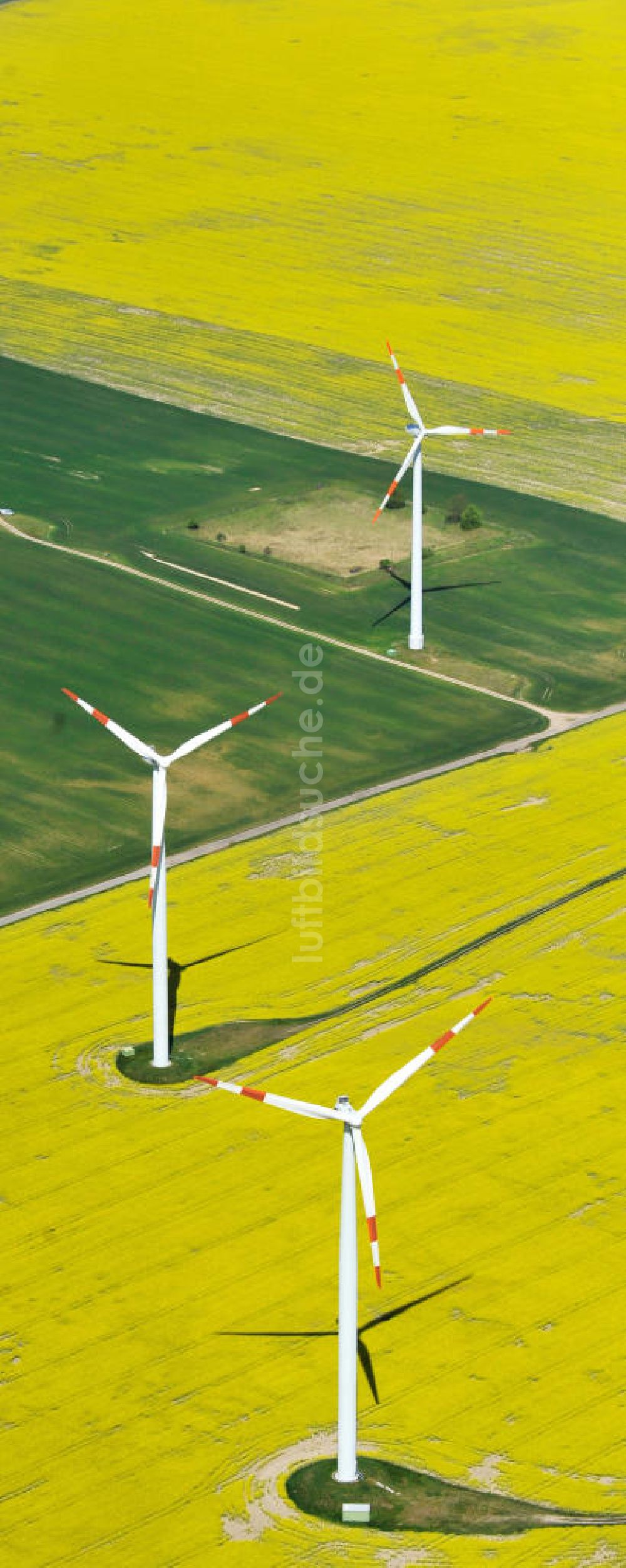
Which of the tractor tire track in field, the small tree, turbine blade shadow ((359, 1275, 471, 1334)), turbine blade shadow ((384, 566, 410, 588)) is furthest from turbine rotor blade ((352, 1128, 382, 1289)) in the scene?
the small tree

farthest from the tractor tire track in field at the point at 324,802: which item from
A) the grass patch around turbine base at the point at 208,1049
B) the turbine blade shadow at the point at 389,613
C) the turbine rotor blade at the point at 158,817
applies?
the turbine rotor blade at the point at 158,817

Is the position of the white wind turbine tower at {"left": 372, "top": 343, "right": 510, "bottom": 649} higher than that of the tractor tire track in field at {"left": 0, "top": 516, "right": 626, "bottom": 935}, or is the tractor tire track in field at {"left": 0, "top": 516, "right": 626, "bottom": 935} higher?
the white wind turbine tower at {"left": 372, "top": 343, "right": 510, "bottom": 649}

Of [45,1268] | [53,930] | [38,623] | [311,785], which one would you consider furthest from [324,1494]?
[38,623]

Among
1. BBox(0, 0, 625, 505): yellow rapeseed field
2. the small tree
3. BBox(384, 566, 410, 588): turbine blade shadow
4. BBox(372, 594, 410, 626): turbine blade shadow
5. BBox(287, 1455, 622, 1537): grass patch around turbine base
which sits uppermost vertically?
BBox(0, 0, 625, 505): yellow rapeseed field

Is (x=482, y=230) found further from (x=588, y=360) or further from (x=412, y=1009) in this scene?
(x=412, y=1009)

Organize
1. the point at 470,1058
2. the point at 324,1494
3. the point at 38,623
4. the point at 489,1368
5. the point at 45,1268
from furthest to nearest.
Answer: the point at 38,623 < the point at 470,1058 < the point at 45,1268 < the point at 489,1368 < the point at 324,1494

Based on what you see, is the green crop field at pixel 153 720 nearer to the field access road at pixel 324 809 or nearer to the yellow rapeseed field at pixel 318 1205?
the field access road at pixel 324 809

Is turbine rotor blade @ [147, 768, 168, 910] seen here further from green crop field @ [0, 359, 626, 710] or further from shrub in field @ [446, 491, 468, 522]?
shrub in field @ [446, 491, 468, 522]
